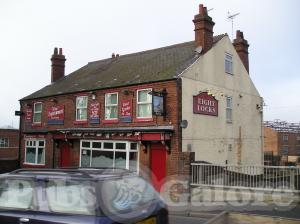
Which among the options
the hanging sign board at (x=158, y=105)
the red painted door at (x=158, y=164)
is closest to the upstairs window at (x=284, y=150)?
the red painted door at (x=158, y=164)

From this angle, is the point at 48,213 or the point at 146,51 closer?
the point at 48,213

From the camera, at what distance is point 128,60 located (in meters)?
24.0

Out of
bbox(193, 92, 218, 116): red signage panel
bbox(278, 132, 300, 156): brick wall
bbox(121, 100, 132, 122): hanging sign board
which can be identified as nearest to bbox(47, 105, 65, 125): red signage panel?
bbox(121, 100, 132, 122): hanging sign board

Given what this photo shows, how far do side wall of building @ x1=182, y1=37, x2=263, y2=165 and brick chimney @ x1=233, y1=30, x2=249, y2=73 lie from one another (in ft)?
4.59

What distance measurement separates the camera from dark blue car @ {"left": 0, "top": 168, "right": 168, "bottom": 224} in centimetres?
515

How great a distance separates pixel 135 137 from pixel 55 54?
13.9 metres

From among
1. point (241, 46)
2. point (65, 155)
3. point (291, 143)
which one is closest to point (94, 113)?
point (65, 155)

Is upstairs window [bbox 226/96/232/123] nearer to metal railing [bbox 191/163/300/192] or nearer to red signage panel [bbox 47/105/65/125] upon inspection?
metal railing [bbox 191/163/300/192]

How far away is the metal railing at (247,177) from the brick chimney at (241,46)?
10600 millimetres

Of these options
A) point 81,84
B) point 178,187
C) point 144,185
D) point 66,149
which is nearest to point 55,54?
point 81,84

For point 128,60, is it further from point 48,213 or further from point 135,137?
point 48,213

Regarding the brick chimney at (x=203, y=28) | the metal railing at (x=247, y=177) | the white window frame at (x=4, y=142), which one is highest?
the brick chimney at (x=203, y=28)

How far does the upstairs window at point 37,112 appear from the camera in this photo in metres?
24.6

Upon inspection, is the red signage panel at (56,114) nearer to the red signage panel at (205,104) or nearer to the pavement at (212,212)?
the red signage panel at (205,104)
